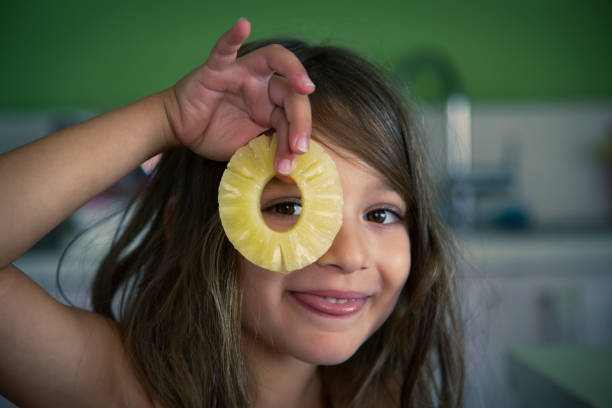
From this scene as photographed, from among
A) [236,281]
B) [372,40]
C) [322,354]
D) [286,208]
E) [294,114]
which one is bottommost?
[322,354]

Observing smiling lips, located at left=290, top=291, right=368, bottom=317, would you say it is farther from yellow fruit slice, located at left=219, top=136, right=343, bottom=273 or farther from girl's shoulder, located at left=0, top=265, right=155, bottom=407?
girl's shoulder, located at left=0, top=265, right=155, bottom=407

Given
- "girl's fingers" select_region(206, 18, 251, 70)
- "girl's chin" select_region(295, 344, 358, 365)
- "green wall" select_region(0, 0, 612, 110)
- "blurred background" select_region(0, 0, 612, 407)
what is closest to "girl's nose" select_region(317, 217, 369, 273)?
"girl's chin" select_region(295, 344, 358, 365)

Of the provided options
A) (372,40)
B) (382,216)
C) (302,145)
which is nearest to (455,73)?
(372,40)

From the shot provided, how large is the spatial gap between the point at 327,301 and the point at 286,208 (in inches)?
6.0

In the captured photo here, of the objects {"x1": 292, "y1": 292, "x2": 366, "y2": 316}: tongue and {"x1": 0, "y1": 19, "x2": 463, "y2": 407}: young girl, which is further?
{"x1": 292, "y1": 292, "x2": 366, "y2": 316}: tongue

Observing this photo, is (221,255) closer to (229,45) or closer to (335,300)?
(335,300)

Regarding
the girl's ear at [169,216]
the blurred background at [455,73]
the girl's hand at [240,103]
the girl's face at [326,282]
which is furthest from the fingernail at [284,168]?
the blurred background at [455,73]

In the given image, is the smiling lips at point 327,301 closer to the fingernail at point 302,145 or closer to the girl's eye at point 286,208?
the girl's eye at point 286,208

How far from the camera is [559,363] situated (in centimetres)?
93

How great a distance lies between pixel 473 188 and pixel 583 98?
3.10 ft

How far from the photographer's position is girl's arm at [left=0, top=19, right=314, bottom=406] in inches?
25.5

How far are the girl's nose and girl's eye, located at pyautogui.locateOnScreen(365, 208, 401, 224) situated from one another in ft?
0.32

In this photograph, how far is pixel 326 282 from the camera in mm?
767

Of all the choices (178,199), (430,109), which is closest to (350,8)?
(430,109)
